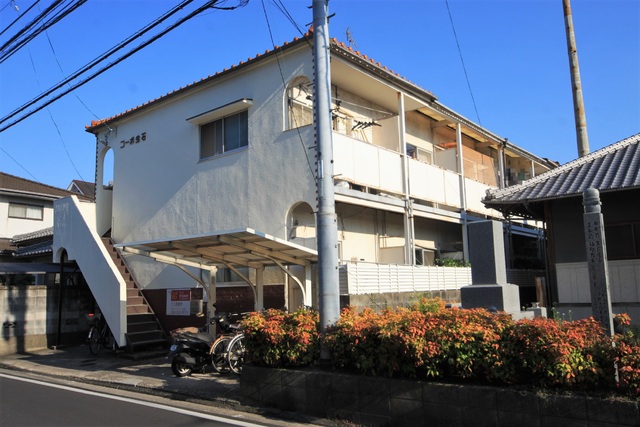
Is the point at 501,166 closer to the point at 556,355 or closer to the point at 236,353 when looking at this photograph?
the point at 236,353

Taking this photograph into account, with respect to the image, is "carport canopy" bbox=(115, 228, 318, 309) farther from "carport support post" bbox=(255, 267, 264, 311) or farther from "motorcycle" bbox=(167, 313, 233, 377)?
"motorcycle" bbox=(167, 313, 233, 377)

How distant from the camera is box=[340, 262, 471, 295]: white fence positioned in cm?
1157

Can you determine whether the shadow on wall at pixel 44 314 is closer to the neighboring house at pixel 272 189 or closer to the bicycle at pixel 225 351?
the neighboring house at pixel 272 189

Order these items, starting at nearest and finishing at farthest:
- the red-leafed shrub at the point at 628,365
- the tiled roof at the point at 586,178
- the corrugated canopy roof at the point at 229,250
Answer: the red-leafed shrub at the point at 628,365, the corrugated canopy roof at the point at 229,250, the tiled roof at the point at 586,178

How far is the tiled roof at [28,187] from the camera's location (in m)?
27.4

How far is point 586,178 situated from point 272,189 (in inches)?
302

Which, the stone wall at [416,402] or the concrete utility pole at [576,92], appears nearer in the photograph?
the stone wall at [416,402]

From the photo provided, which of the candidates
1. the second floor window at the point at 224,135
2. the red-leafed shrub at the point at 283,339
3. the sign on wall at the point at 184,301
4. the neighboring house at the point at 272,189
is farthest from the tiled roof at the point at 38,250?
the red-leafed shrub at the point at 283,339

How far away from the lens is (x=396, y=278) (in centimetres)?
1328

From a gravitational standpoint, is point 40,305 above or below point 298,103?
below

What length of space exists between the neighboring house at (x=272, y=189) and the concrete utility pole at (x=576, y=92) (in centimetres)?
367

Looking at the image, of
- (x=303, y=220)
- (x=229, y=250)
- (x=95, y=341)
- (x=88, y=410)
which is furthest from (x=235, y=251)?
(x=95, y=341)

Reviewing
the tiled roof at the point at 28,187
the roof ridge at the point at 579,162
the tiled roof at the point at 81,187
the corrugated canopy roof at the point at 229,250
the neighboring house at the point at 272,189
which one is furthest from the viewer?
the tiled roof at the point at 81,187

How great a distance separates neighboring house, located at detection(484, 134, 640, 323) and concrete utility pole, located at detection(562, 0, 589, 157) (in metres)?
3.28
